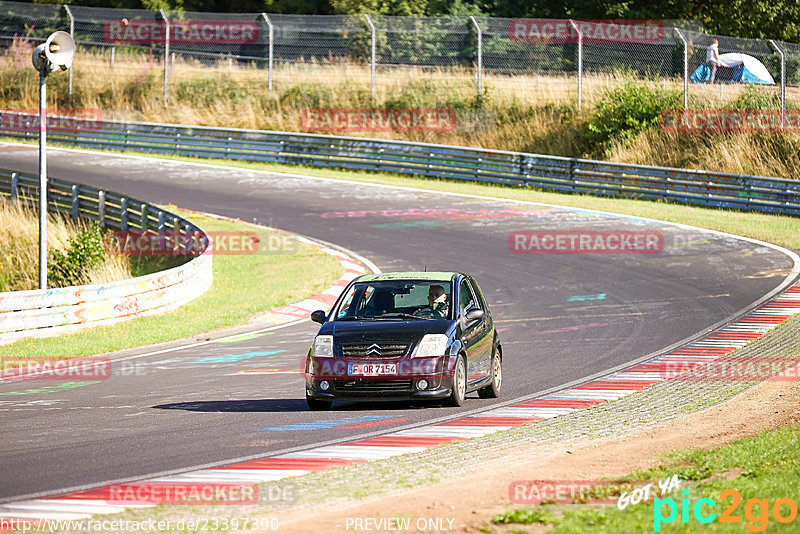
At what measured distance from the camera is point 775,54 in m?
32.6

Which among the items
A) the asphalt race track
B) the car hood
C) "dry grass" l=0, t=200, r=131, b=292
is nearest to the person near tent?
the asphalt race track

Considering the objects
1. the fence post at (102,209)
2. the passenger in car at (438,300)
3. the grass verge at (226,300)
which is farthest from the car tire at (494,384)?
the fence post at (102,209)

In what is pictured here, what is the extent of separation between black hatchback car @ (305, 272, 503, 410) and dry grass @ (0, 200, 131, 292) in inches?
451

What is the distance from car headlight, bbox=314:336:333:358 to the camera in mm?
11312

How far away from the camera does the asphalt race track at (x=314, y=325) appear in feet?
31.5

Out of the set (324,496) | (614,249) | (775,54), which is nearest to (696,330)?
(614,249)

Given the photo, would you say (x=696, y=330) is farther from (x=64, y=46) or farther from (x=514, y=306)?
(x=64, y=46)

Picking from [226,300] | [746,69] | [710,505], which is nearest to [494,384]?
[710,505]

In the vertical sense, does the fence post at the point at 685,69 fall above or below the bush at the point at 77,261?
above

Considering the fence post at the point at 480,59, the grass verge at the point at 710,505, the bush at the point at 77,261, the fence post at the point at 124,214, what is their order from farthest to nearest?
1. the fence post at the point at 480,59
2. the fence post at the point at 124,214
3. the bush at the point at 77,261
4. the grass verge at the point at 710,505

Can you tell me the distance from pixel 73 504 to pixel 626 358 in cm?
895

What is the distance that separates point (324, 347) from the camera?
11.4 meters

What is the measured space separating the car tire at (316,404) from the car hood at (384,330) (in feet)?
2.13

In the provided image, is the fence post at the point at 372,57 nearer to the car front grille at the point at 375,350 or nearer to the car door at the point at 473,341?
the car door at the point at 473,341
